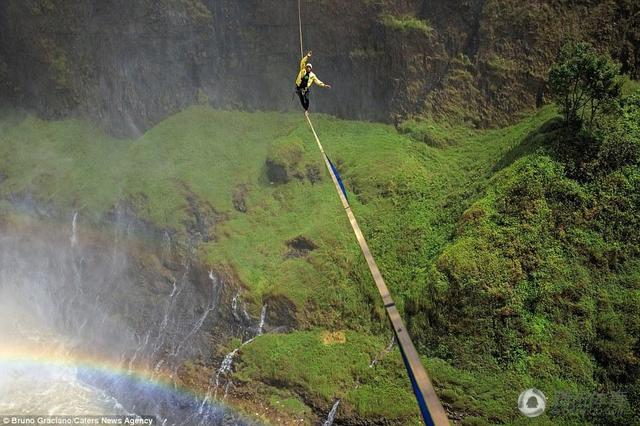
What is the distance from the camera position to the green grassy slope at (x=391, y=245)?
14750 mm

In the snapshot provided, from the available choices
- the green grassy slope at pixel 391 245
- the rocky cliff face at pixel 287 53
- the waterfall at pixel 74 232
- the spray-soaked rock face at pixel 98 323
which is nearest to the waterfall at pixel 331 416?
the green grassy slope at pixel 391 245

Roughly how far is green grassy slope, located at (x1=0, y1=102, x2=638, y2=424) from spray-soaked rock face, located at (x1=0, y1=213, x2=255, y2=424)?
1.67 metres

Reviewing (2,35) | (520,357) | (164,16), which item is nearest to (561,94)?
(520,357)

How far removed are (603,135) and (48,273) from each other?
1005 inches

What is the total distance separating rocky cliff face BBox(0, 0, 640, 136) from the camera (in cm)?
2128

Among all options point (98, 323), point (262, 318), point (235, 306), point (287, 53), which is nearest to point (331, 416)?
point (262, 318)

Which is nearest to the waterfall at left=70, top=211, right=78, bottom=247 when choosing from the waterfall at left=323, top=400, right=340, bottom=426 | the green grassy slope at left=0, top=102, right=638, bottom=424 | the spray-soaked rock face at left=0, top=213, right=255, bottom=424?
the spray-soaked rock face at left=0, top=213, right=255, bottom=424

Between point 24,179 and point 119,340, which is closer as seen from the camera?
point 119,340

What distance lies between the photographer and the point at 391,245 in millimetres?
19141

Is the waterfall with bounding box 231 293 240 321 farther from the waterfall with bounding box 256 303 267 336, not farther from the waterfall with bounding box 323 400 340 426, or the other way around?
the waterfall with bounding box 323 400 340 426

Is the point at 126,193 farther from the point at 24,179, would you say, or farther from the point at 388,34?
the point at 388,34

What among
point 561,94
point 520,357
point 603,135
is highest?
point 561,94

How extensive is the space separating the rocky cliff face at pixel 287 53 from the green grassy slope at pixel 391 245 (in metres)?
1.57

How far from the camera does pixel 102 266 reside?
2420cm
